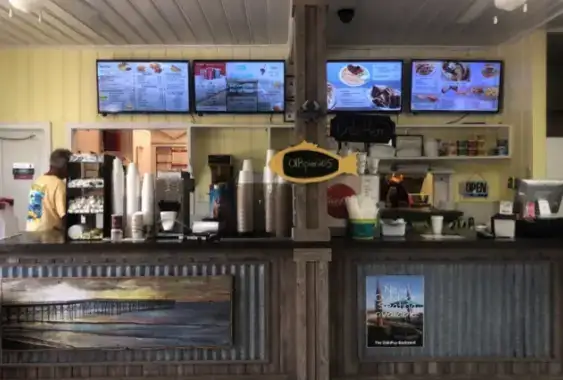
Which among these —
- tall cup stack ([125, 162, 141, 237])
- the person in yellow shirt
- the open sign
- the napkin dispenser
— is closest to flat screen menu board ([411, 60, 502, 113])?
→ the open sign

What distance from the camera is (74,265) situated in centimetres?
313

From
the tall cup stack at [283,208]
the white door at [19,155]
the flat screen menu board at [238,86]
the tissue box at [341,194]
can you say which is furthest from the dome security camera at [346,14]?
the white door at [19,155]

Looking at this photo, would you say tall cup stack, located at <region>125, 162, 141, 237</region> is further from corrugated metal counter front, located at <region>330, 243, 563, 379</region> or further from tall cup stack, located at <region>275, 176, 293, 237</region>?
corrugated metal counter front, located at <region>330, 243, 563, 379</region>

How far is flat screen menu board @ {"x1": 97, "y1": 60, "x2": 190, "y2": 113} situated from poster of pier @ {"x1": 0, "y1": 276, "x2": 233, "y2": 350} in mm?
2829

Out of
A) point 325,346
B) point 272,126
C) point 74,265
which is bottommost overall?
point 325,346

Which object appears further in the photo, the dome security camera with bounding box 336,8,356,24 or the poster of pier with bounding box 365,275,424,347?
the dome security camera with bounding box 336,8,356,24

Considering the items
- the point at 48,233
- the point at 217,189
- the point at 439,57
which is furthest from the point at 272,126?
the point at 48,233

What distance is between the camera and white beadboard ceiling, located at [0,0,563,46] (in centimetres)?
439

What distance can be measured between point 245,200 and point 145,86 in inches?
106

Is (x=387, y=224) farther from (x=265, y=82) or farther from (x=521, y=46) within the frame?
(x=521, y=46)

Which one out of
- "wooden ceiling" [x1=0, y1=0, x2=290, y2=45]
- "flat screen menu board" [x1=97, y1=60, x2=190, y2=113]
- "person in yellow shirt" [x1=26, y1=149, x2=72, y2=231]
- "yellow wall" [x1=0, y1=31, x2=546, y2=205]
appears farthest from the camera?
"yellow wall" [x1=0, y1=31, x2=546, y2=205]

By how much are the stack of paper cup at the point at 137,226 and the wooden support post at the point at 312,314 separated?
86cm

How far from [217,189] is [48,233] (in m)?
1.03

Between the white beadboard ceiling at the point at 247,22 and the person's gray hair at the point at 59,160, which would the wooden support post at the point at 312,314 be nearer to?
the person's gray hair at the point at 59,160
